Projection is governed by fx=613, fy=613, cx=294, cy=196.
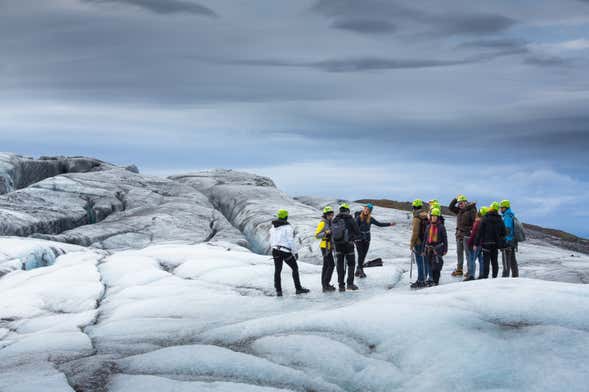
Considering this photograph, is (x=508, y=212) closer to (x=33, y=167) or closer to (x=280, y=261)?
(x=280, y=261)

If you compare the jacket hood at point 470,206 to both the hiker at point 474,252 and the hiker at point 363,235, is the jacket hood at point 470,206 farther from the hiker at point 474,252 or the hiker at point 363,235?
the hiker at point 363,235

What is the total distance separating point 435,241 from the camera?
20828mm

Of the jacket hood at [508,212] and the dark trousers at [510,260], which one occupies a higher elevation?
the jacket hood at [508,212]

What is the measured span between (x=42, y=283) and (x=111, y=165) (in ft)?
166

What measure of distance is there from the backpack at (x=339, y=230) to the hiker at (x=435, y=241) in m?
3.15

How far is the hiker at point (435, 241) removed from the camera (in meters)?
20.8

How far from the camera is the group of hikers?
787 inches

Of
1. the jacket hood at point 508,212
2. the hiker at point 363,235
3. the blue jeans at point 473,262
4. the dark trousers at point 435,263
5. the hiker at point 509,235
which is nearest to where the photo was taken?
the dark trousers at point 435,263

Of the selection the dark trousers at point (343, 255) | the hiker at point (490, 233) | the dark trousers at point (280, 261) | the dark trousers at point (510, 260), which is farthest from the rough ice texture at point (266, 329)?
the hiker at point (490, 233)

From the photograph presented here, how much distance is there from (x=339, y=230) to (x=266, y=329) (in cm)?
555

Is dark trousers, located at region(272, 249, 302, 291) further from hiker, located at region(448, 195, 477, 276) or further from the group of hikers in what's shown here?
hiker, located at region(448, 195, 477, 276)

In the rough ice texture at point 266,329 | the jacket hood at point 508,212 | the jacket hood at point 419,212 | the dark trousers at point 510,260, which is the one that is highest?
the jacket hood at point 508,212

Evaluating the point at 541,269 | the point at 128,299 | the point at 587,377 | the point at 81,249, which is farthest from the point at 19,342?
the point at 541,269

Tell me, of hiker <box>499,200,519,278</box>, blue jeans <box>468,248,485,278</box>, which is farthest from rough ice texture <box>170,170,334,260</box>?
hiker <box>499,200,519,278</box>
